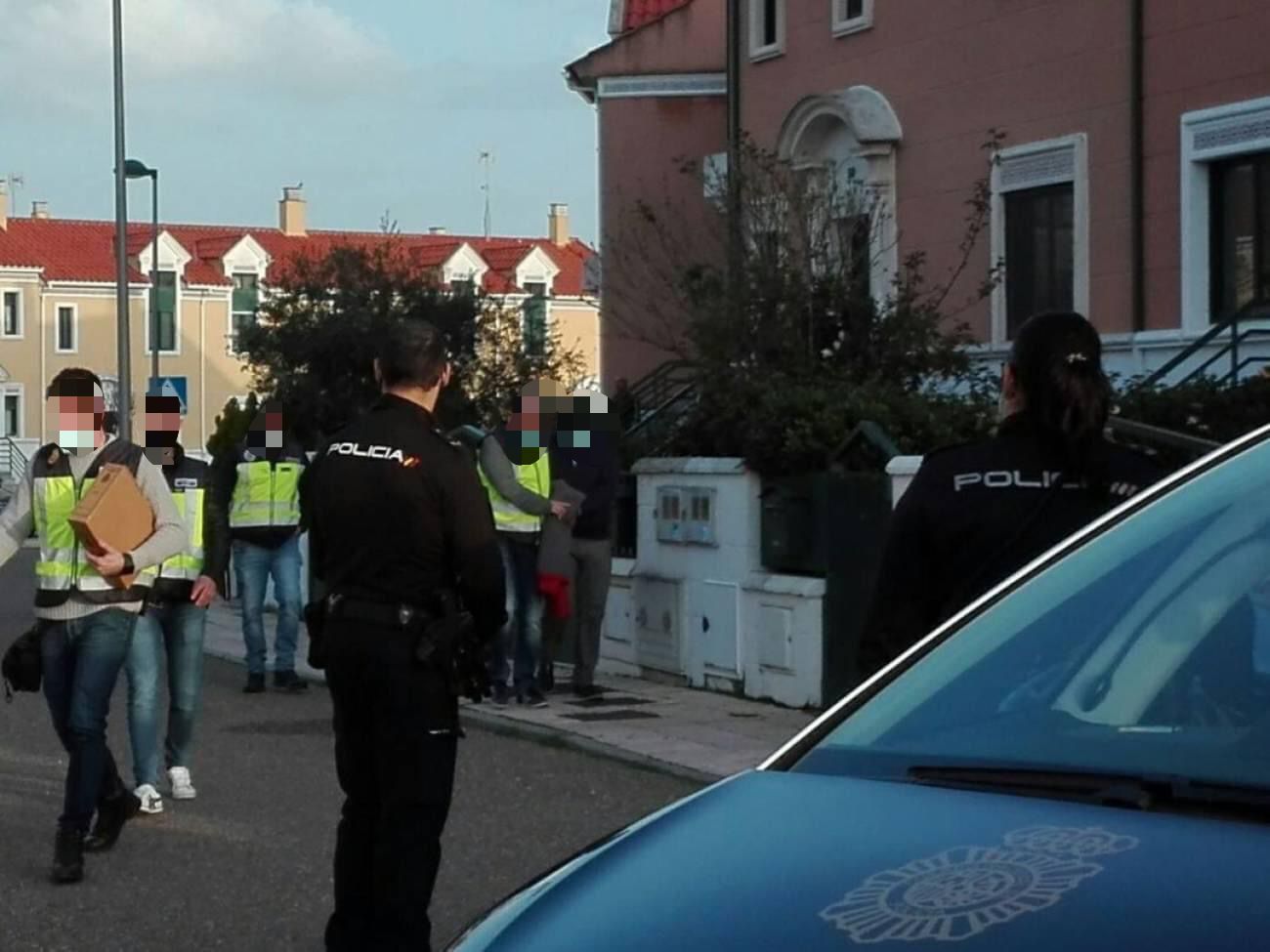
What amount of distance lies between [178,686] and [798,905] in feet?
25.6

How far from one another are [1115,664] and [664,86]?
26.6 metres

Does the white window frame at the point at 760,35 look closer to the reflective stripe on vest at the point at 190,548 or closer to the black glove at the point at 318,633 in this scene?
the reflective stripe on vest at the point at 190,548

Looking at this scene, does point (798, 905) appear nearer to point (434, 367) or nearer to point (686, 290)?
point (434, 367)

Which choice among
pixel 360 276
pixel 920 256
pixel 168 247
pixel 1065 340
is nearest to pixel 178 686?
pixel 1065 340

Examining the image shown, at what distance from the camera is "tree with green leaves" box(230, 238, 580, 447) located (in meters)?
34.1

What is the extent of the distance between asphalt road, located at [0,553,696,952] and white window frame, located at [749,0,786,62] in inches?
578

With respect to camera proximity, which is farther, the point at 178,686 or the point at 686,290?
the point at 686,290

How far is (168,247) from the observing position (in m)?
90.6

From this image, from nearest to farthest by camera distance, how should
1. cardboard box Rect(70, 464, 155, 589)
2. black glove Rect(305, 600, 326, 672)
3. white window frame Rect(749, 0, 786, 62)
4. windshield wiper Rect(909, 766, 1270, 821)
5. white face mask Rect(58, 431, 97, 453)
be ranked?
windshield wiper Rect(909, 766, 1270, 821) < black glove Rect(305, 600, 326, 672) < cardboard box Rect(70, 464, 155, 589) < white face mask Rect(58, 431, 97, 453) < white window frame Rect(749, 0, 786, 62)

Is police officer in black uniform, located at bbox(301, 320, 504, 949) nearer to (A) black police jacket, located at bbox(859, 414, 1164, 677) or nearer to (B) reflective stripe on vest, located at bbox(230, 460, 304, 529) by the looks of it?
(A) black police jacket, located at bbox(859, 414, 1164, 677)

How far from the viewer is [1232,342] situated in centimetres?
1867

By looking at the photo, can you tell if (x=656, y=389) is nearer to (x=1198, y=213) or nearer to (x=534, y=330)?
(x=1198, y=213)

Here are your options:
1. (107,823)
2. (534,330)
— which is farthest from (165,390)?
(534,330)

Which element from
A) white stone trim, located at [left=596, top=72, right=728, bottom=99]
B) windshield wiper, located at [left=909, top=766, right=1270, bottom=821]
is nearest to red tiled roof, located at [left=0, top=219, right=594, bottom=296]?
white stone trim, located at [left=596, top=72, right=728, bottom=99]
